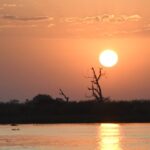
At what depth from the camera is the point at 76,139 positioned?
70625 mm

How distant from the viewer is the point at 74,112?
10044cm

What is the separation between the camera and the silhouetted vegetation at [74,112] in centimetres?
9812

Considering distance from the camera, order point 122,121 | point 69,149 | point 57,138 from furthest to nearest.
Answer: point 122,121 < point 57,138 < point 69,149

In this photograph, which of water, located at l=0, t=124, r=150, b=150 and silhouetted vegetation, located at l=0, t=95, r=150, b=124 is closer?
water, located at l=0, t=124, r=150, b=150

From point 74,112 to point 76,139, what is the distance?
2982 cm

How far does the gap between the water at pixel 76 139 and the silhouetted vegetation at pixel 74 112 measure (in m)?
10.4

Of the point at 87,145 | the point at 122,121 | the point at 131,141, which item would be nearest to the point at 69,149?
the point at 87,145

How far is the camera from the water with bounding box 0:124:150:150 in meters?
62.5

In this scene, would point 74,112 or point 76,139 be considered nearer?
→ point 76,139

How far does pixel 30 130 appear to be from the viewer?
86.6 metres

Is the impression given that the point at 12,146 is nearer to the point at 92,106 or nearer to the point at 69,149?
the point at 69,149

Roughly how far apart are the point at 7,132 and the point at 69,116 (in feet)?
52.8

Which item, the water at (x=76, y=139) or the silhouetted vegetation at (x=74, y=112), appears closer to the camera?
the water at (x=76, y=139)

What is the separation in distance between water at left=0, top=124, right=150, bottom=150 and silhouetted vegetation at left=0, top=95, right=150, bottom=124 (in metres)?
10.4
